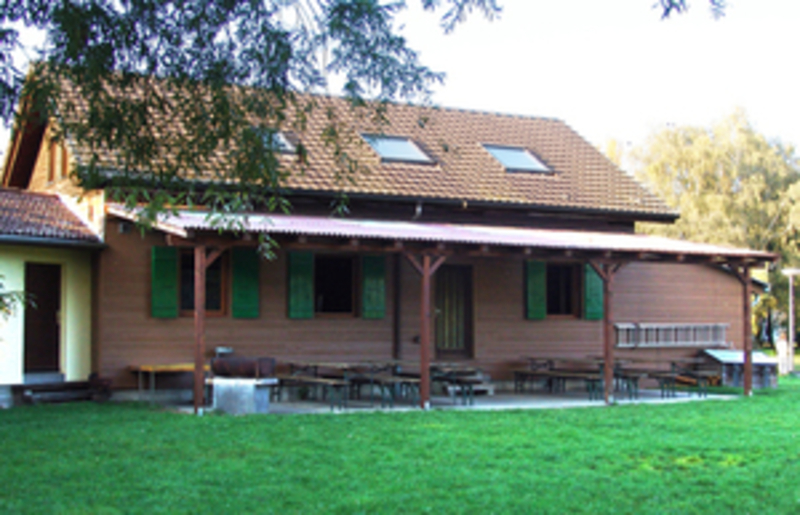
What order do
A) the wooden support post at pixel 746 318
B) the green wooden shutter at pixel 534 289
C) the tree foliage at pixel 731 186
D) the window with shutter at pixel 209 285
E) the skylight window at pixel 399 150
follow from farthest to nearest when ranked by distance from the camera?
the tree foliage at pixel 731 186, the skylight window at pixel 399 150, the green wooden shutter at pixel 534 289, the wooden support post at pixel 746 318, the window with shutter at pixel 209 285

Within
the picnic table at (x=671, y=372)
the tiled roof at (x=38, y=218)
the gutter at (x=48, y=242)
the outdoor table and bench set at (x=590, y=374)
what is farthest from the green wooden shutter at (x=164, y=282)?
the picnic table at (x=671, y=372)

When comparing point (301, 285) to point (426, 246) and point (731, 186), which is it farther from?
point (731, 186)

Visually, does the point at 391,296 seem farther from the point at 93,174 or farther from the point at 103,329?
the point at 93,174

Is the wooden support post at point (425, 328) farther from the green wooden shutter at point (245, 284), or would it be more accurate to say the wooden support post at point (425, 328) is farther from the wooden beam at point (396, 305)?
the green wooden shutter at point (245, 284)

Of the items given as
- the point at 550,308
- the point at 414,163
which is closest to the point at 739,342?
the point at 550,308

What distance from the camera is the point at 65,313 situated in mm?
14188

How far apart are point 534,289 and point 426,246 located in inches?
177

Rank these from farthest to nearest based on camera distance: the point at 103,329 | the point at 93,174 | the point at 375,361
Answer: the point at 375,361 → the point at 103,329 → the point at 93,174

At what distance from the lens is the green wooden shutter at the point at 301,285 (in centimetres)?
1491

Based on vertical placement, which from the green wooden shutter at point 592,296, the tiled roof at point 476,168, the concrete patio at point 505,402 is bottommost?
the concrete patio at point 505,402

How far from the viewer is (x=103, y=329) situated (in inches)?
538

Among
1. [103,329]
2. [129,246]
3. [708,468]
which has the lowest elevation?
[708,468]

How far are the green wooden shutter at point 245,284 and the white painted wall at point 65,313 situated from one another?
83.3 inches

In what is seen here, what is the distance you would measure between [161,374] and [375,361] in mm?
3276
